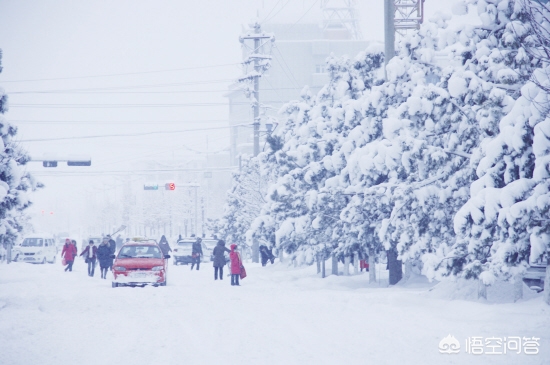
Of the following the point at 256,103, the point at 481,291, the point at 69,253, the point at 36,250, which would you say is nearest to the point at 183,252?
the point at 36,250

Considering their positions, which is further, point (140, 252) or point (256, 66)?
point (256, 66)

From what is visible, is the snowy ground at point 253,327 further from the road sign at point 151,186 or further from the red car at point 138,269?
the road sign at point 151,186

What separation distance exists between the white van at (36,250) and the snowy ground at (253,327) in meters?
27.8

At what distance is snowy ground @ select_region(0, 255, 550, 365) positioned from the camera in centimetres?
1050

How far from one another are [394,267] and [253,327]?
1035 centimetres

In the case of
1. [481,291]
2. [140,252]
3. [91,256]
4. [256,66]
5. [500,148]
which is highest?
[256,66]

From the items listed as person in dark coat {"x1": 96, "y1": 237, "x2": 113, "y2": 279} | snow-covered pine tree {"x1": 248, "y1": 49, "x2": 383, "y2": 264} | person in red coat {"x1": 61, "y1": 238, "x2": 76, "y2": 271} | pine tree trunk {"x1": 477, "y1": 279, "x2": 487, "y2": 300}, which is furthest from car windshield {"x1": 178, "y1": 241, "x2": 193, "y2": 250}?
pine tree trunk {"x1": 477, "y1": 279, "x2": 487, "y2": 300}

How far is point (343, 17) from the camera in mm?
131875

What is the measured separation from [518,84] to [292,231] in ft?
39.1

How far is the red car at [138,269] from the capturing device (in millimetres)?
25125

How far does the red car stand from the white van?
2414cm

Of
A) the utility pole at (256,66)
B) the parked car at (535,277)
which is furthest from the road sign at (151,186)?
the parked car at (535,277)

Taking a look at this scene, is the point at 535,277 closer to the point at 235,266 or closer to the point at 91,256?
the point at 235,266

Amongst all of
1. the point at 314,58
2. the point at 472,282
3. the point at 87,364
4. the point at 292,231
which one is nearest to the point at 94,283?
the point at 292,231
